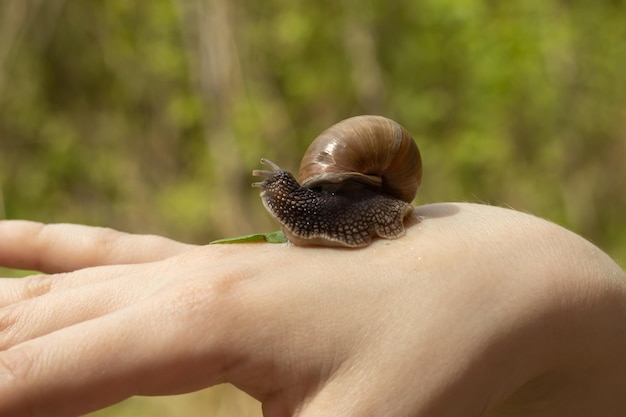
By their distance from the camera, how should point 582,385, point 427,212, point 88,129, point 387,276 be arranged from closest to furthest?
point 387,276
point 582,385
point 427,212
point 88,129

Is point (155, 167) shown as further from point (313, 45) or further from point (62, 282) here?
point (62, 282)

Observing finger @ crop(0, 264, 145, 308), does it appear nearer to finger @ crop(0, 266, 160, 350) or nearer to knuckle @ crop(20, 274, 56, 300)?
knuckle @ crop(20, 274, 56, 300)

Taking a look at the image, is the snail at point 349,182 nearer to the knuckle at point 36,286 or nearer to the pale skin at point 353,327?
the pale skin at point 353,327

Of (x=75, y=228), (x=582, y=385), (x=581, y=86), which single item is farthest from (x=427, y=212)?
(x=581, y=86)

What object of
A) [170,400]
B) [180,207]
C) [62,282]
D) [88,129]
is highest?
[62,282]

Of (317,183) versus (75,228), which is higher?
(317,183)

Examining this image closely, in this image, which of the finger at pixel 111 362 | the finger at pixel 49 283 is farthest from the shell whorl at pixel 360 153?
the finger at pixel 111 362
